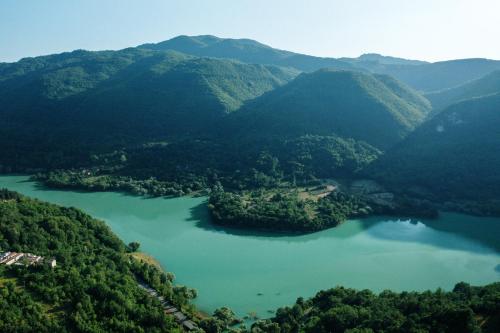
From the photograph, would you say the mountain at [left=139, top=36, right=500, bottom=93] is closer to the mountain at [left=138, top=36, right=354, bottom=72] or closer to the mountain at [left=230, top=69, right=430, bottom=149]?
the mountain at [left=138, top=36, right=354, bottom=72]

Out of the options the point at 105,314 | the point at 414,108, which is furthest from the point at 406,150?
the point at 105,314

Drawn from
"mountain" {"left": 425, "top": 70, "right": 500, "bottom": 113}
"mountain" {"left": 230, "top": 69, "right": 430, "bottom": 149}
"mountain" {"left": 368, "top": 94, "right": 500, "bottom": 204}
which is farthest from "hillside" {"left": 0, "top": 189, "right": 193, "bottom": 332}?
"mountain" {"left": 425, "top": 70, "right": 500, "bottom": 113}

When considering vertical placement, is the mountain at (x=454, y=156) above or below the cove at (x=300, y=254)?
above

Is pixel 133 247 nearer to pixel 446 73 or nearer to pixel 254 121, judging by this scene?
pixel 254 121

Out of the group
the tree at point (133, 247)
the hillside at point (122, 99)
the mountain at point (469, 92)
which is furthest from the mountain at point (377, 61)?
the tree at point (133, 247)

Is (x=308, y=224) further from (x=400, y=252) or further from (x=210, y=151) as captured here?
(x=210, y=151)

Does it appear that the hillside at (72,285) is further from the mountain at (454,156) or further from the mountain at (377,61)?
the mountain at (377,61)

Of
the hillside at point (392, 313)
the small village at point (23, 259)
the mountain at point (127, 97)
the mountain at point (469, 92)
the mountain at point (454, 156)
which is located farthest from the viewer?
the mountain at point (127, 97)

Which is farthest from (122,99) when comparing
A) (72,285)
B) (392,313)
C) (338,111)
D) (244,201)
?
(392,313)
